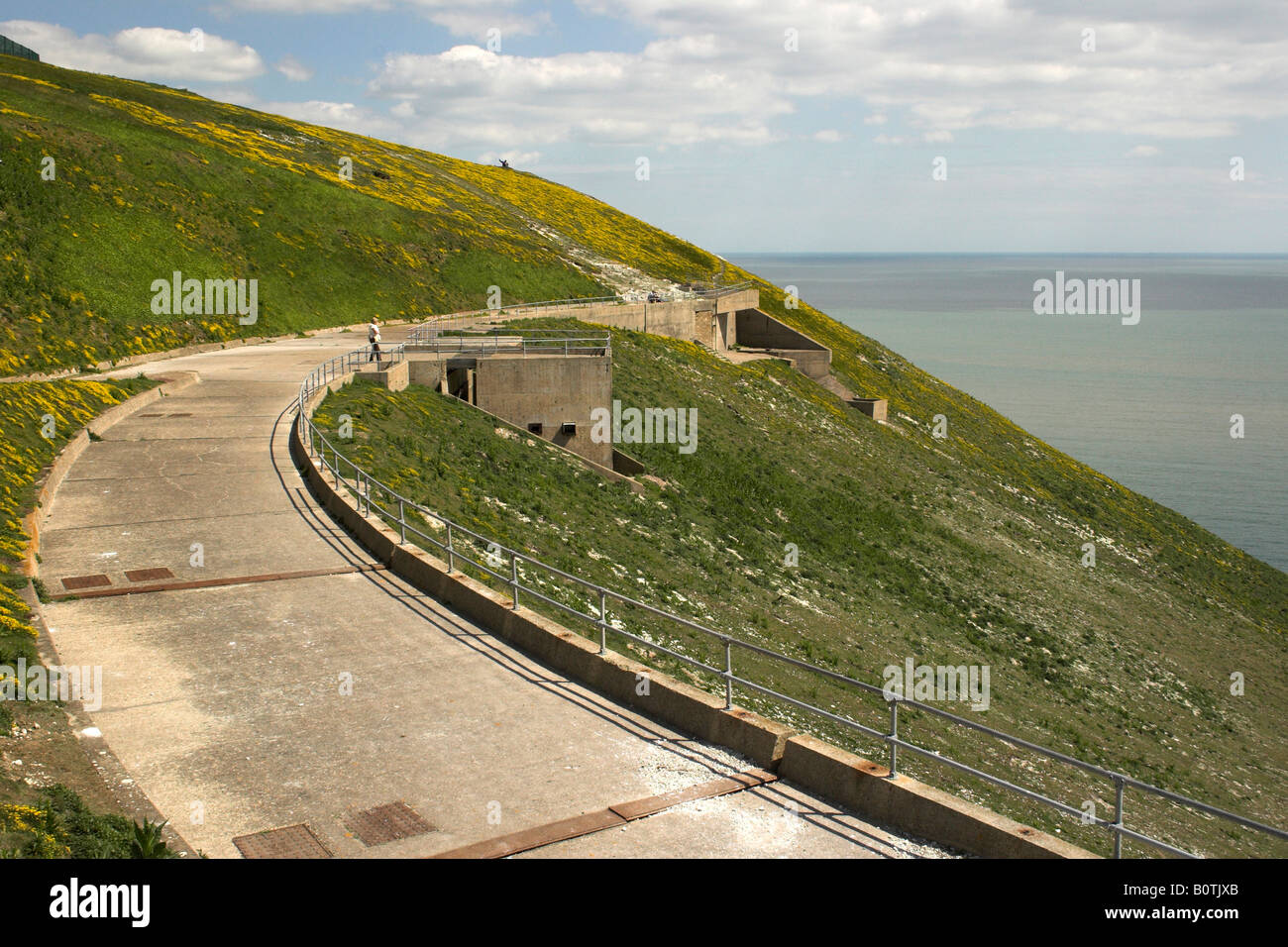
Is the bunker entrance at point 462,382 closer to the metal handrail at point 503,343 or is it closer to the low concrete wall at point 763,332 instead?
the metal handrail at point 503,343

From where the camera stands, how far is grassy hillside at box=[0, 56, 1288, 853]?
25141mm

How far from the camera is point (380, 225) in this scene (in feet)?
194

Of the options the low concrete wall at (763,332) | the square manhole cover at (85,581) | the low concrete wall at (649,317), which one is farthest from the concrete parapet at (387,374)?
the low concrete wall at (763,332)

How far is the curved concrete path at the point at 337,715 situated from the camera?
891cm

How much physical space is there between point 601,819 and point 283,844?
2570 mm

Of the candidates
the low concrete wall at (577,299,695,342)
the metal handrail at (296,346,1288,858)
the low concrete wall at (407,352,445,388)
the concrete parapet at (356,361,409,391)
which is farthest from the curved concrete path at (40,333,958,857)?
the low concrete wall at (577,299,695,342)

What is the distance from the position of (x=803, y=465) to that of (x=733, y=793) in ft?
102

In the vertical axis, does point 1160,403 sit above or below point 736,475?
above

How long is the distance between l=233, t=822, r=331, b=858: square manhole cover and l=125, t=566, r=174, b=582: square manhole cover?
732 centimetres

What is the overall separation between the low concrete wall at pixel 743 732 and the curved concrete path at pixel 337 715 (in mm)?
216

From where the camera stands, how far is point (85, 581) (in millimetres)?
14500

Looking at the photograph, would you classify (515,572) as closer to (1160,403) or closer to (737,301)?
(737,301)

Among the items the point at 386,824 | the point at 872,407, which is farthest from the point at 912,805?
the point at 872,407

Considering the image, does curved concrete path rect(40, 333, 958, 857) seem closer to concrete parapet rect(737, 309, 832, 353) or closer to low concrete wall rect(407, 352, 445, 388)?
low concrete wall rect(407, 352, 445, 388)
